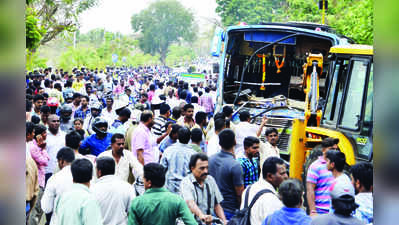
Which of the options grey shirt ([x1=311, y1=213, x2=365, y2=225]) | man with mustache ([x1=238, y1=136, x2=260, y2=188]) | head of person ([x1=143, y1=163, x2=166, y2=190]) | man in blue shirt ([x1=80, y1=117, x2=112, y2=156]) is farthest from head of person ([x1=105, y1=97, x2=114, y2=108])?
grey shirt ([x1=311, y1=213, x2=365, y2=225])

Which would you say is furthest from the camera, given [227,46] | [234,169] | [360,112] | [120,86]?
[120,86]

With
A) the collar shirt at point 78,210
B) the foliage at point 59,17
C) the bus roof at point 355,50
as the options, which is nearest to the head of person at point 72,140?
the collar shirt at point 78,210

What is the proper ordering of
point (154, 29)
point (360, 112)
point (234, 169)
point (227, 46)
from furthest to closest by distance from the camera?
point (154, 29) < point (227, 46) < point (360, 112) < point (234, 169)

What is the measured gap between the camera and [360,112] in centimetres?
676

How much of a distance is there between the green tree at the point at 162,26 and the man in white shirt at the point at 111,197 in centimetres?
10485

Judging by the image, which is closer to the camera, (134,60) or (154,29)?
(134,60)

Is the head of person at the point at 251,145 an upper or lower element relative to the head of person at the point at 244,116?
lower

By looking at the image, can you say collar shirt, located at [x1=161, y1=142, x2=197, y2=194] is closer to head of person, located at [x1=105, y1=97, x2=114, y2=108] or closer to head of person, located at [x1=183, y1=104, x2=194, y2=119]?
head of person, located at [x1=183, y1=104, x2=194, y2=119]

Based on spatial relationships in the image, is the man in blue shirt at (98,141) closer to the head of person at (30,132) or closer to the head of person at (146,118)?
the head of person at (146,118)

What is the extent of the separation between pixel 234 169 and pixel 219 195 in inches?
18.5

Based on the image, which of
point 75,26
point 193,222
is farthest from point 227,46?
point 75,26

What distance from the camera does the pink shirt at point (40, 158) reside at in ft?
20.9
